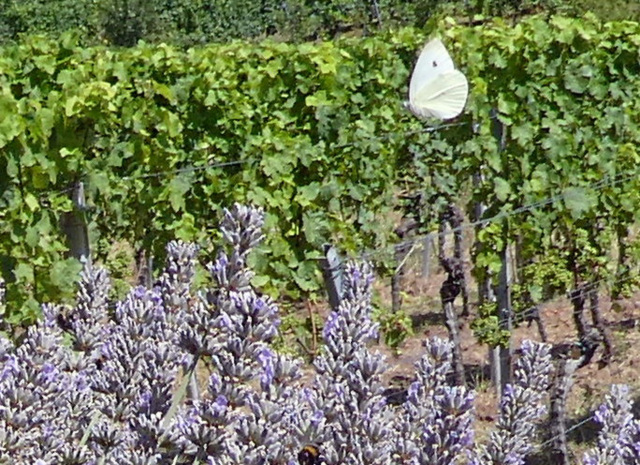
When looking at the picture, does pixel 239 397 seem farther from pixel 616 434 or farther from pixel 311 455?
pixel 616 434

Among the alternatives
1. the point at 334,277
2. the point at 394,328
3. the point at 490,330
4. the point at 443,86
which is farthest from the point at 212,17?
the point at 334,277

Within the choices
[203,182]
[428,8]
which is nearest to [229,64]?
[203,182]

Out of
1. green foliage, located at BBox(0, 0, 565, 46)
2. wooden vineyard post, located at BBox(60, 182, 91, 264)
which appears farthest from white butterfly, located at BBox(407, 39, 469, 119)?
green foliage, located at BBox(0, 0, 565, 46)

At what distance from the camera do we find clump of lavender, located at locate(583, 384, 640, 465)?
1894 mm

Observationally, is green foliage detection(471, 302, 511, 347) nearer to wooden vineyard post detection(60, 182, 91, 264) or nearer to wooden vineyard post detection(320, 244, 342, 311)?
wooden vineyard post detection(320, 244, 342, 311)

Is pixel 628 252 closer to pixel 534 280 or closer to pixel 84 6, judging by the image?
pixel 534 280

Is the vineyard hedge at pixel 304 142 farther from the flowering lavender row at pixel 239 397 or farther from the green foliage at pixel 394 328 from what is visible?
the flowering lavender row at pixel 239 397

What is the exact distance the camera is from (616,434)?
2023 mm

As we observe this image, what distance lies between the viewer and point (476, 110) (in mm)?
7086

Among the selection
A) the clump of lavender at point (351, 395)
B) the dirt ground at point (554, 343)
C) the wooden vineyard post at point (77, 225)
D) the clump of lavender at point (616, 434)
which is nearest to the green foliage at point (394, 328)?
the dirt ground at point (554, 343)

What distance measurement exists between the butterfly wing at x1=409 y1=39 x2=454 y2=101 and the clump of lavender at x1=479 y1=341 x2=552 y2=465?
479 cm

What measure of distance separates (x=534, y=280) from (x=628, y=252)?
2.99 ft

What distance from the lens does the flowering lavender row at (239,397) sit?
1.74 meters

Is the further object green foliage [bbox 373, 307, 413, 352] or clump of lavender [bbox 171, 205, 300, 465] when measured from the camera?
green foliage [bbox 373, 307, 413, 352]
